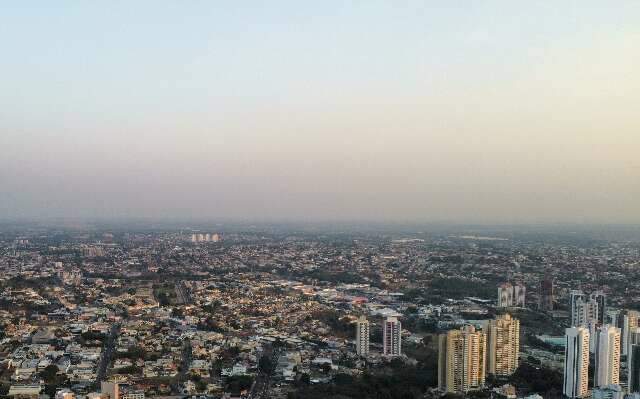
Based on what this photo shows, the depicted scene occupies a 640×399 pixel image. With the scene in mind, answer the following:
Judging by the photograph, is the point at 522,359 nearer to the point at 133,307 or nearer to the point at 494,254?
the point at 133,307

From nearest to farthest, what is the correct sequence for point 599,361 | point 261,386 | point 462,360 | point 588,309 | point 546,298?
point 462,360 < point 599,361 < point 261,386 < point 588,309 < point 546,298

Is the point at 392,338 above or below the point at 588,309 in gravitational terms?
below

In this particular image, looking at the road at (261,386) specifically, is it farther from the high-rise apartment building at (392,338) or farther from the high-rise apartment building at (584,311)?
the high-rise apartment building at (584,311)

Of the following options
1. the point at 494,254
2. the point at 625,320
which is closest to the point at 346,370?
the point at 625,320

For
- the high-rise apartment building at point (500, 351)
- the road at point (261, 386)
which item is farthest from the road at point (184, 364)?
the high-rise apartment building at point (500, 351)

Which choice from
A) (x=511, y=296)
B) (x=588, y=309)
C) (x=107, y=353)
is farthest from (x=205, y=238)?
(x=588, y=309)

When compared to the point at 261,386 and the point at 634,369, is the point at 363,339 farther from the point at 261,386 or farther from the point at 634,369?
the point at 634,369
